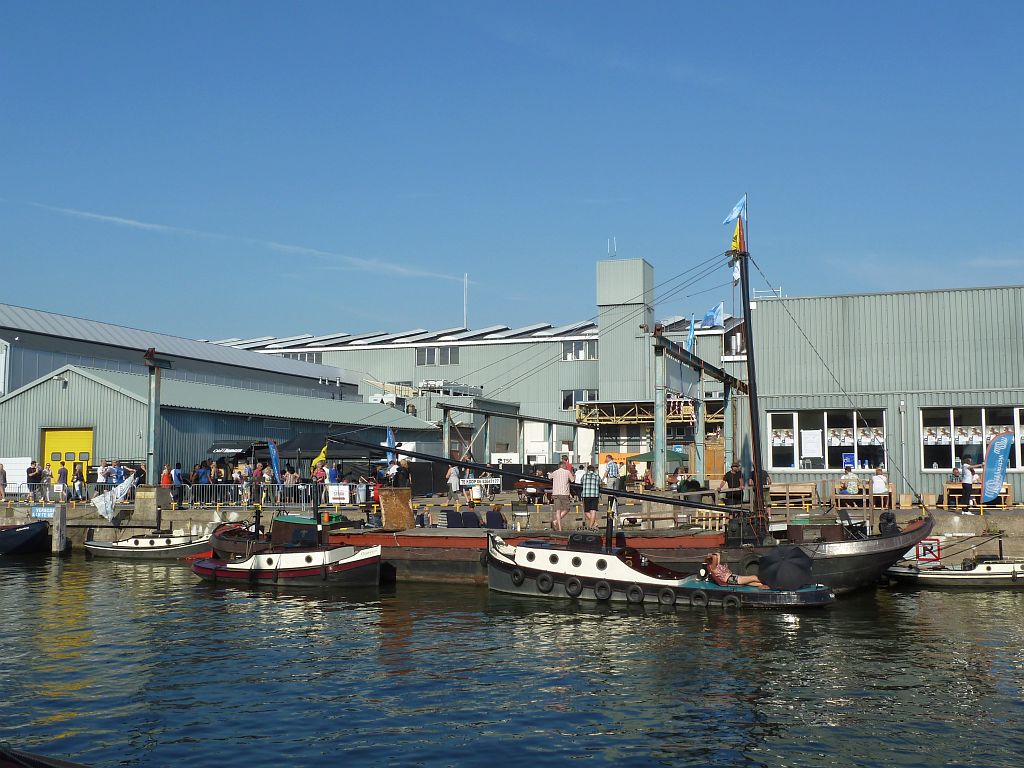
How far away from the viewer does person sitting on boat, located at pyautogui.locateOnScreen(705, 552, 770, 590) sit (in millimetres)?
24906

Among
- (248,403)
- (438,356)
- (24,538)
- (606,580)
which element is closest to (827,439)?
(606,580)

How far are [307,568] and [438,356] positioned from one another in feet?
167

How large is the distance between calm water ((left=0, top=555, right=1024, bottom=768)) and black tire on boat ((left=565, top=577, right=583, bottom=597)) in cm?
46

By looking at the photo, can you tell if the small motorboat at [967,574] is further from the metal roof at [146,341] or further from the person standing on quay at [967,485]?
the metal roof at [146,341]

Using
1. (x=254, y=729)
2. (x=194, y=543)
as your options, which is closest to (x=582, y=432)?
(x=194, y=543)

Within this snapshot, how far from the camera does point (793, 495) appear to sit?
3784 cm

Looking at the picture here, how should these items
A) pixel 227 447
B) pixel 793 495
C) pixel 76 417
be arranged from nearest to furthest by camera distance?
pixel 793 495
pixel 76 417
pixel 227 447

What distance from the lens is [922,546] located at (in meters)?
30.8

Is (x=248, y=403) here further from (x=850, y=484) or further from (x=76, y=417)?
(x=850, y=484)

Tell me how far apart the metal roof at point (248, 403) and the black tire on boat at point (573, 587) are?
27.4 metres

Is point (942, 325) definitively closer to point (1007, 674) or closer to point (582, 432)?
point (1007, 674)

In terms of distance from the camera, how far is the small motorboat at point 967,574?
28297mm

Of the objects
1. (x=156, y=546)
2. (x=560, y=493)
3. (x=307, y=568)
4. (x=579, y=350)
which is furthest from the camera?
(x=579, y=350)

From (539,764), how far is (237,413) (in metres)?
40.2
